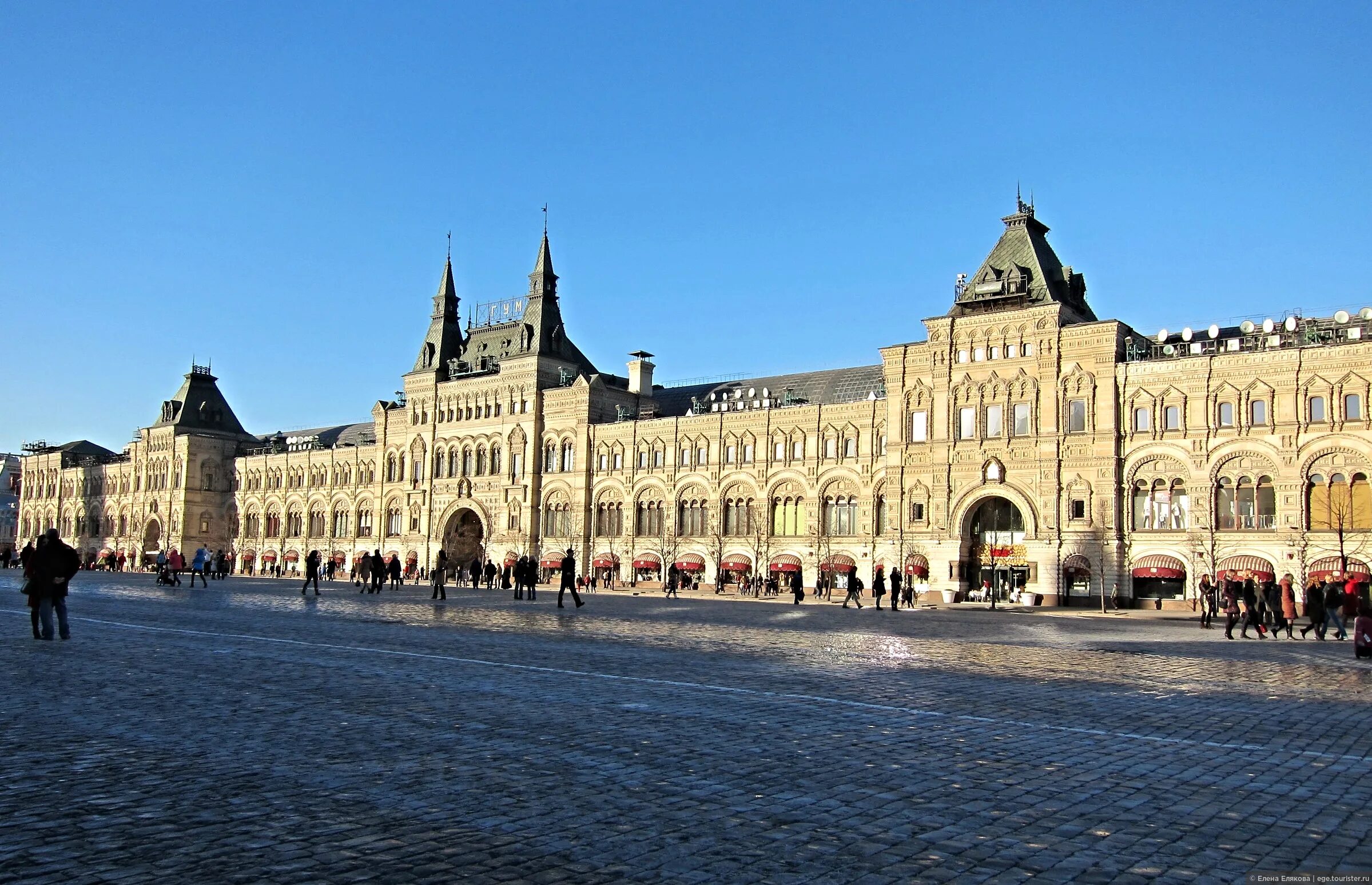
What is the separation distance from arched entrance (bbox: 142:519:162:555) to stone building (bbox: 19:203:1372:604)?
1968cm

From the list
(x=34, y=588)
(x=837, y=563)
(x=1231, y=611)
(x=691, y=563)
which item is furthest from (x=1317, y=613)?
(x=691, y=563)

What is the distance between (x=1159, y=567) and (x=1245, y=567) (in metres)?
3.77

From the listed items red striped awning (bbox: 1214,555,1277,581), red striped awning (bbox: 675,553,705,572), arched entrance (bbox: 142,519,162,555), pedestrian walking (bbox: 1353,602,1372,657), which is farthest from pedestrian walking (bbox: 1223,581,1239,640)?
arched entrance (bbox: 142,519,162,555)

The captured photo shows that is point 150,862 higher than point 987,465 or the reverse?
the reverse

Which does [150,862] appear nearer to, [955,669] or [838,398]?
[955,669]

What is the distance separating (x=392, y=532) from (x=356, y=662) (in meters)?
79.1

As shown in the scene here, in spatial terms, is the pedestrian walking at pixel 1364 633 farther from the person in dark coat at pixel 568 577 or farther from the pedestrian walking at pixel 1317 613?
the person in dark coat at pixel 568 577

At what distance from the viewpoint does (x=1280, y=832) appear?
25.6ft

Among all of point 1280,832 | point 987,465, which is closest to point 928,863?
point 1280,832

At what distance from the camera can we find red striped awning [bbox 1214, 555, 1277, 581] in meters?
51.3

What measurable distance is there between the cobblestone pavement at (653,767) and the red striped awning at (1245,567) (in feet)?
113

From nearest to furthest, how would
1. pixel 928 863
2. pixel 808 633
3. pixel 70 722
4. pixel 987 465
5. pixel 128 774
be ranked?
pixel 928 863 < pixel 128 774 < pixel 70 722 < pixel 808 633 < pixel 987 465

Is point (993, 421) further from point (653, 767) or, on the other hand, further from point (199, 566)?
point (653, 767)

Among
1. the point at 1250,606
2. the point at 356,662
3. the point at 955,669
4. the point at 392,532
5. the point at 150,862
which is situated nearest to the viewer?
the point at 150,862
